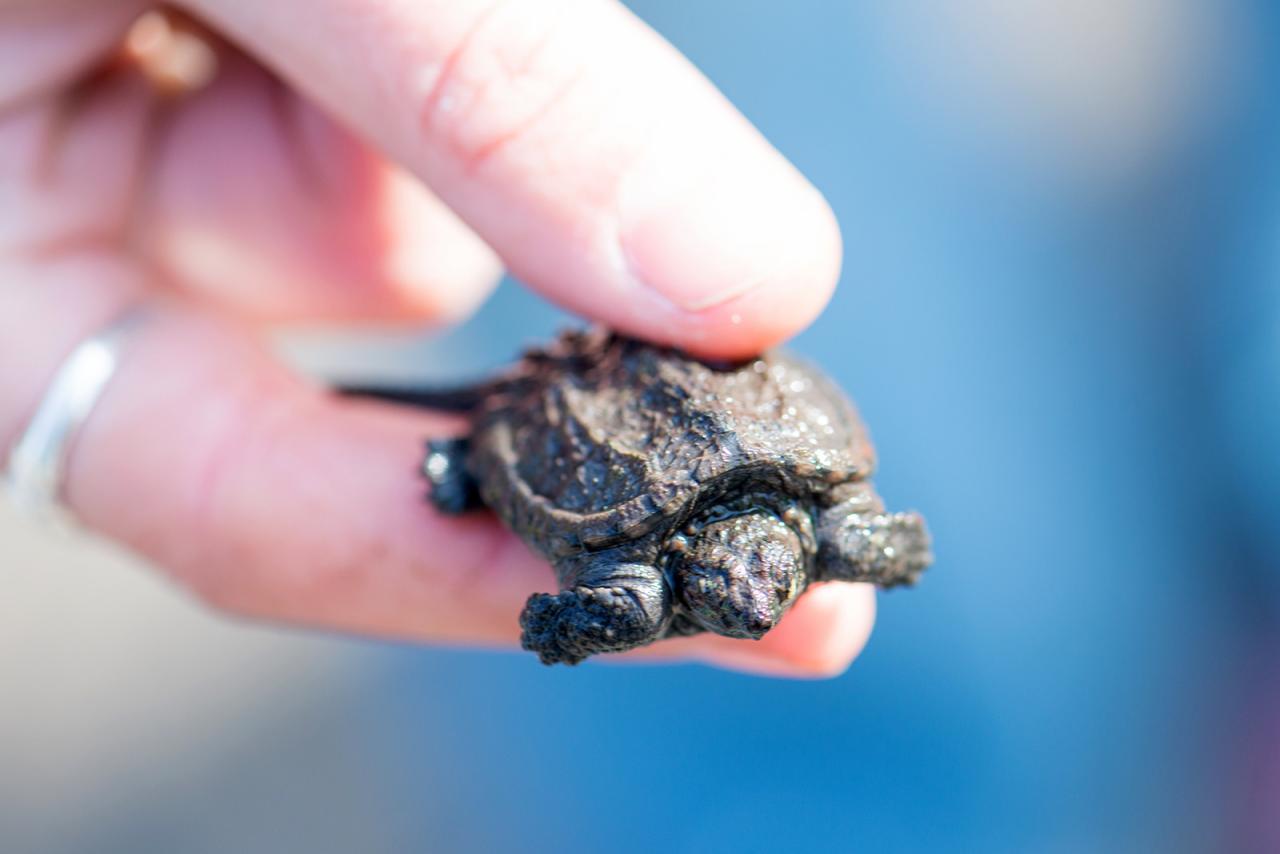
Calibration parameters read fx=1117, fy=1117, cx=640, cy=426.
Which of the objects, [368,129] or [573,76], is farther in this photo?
[368,129]

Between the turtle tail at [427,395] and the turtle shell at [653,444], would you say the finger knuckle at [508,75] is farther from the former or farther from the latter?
the turtle tail at [427,395]

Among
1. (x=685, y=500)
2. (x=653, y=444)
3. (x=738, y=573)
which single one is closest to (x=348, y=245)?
(x=653, y=444)

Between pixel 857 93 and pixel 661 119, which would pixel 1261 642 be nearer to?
pixel 857 93

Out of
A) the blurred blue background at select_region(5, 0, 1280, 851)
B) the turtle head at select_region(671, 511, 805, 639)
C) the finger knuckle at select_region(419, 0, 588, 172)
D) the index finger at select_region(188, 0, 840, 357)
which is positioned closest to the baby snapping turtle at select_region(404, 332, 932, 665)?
the turtle head at select_region(671, 511, 805, 639)

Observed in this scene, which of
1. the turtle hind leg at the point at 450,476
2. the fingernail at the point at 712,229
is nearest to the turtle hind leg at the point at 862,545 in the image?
the fingernail at the point at 712,229

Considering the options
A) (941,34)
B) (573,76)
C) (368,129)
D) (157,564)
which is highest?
(941,34)

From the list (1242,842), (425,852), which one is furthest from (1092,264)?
(425,852)

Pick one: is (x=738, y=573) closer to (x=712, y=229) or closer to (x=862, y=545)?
(x=862, y=545)

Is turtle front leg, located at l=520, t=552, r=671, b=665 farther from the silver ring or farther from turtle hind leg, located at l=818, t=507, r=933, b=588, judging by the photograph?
the silver ring

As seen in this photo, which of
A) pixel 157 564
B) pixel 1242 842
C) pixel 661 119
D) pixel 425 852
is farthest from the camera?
pixel 425 852
